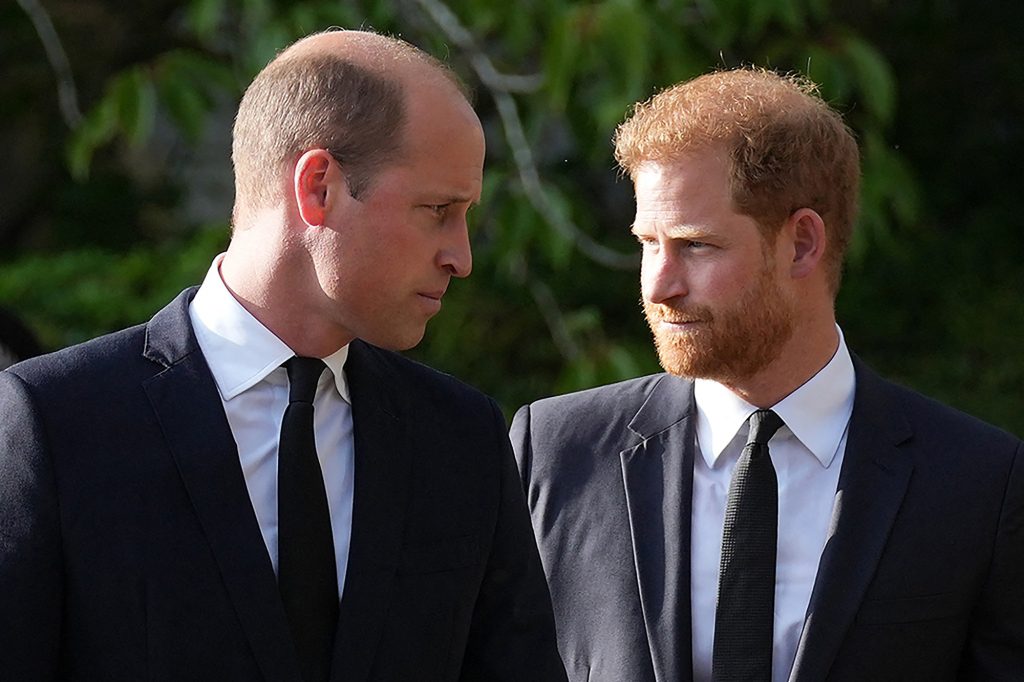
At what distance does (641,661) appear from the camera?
2479 millimetres

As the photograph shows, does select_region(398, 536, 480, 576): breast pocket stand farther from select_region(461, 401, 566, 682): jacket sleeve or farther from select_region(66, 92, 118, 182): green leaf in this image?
select_region(66, 92, 118, 182): green leaf

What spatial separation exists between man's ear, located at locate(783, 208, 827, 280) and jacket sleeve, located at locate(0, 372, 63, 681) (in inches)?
50.1

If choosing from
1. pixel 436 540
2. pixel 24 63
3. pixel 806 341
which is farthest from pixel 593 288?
pixel 436 540

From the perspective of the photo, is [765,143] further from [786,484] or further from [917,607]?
[917,607]

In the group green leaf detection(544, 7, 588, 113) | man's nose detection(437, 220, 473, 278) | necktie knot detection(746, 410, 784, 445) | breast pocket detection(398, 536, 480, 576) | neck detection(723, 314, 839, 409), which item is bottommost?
breast pocket detection(398, 536, 480, 576)

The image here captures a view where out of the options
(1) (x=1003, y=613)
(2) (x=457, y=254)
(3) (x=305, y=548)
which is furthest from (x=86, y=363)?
(1) (x=1003, y=613)

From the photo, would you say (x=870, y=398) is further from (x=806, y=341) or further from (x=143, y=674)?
(x=143, y=674)

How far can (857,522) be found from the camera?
2.50m

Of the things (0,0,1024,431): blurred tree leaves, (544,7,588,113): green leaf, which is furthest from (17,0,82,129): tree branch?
(544,7,588,113): green leaf

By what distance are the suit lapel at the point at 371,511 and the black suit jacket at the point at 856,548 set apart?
506 millimetres

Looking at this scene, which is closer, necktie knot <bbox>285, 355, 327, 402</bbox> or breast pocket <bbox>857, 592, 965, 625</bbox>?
necktie knot <bbox>285, 355, 327, 402</bbox>

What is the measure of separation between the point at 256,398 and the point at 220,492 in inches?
6.2

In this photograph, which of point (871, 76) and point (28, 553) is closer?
point (28, 553)

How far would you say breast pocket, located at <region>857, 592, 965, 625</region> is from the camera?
8.06 feet
